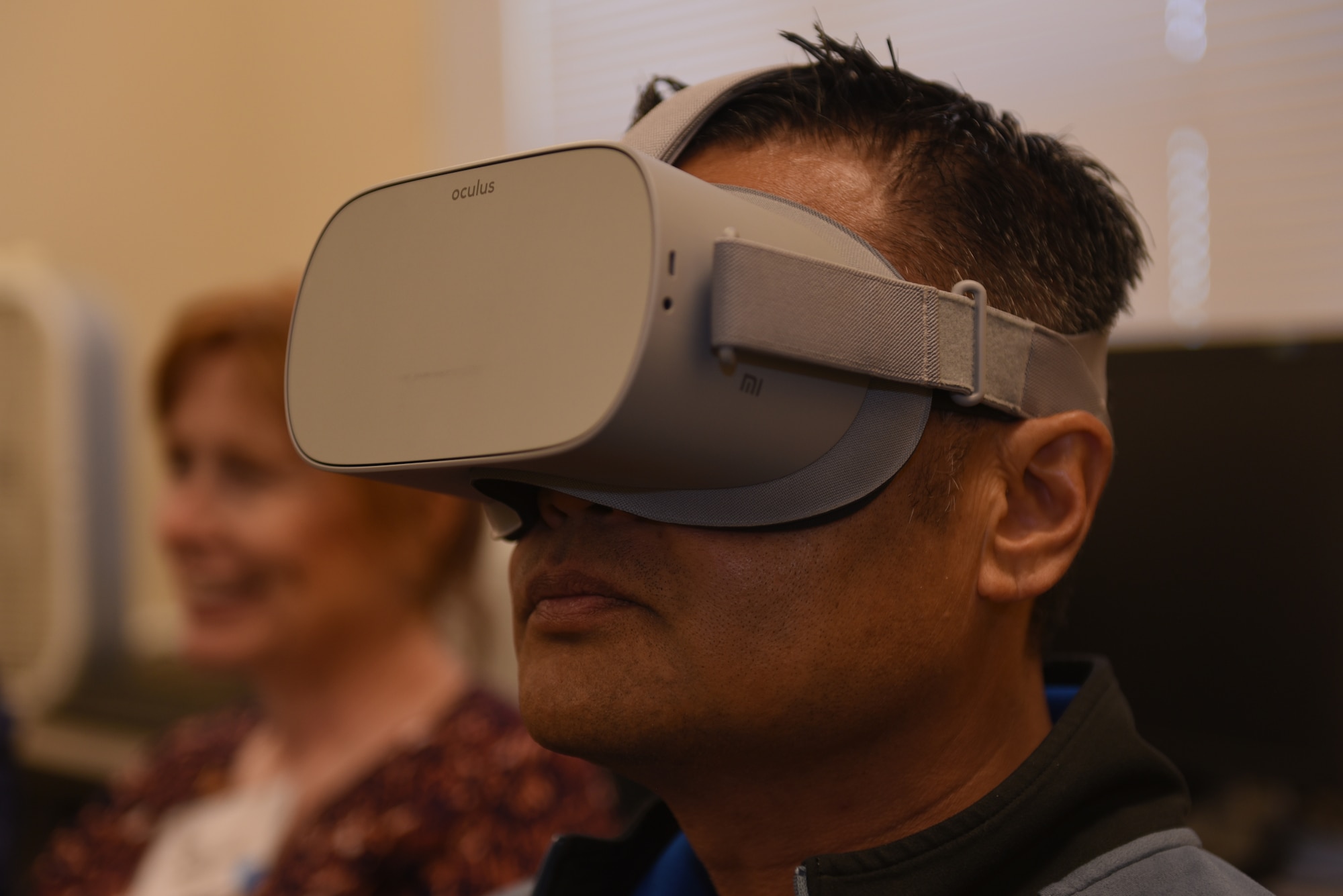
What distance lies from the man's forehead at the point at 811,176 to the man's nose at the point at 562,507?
0.78ft

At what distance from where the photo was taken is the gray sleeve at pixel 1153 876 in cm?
69

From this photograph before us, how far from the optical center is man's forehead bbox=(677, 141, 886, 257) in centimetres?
74

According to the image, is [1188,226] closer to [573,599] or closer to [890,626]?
[890,626]

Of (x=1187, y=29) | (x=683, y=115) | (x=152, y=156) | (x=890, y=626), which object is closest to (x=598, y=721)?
(x=890, y=626)

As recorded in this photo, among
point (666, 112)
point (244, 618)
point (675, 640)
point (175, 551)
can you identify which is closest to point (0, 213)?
point (175, 551)

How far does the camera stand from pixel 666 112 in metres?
0.81

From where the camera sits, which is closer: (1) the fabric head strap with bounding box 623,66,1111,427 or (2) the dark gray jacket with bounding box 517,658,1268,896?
(1) the fabric head strap with bounding box 623,66,1111,427

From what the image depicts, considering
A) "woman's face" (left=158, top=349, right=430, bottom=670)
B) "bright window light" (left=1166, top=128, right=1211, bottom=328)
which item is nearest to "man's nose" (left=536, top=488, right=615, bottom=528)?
"woman's face" (left=158, top=349, right=430, bottom=670)

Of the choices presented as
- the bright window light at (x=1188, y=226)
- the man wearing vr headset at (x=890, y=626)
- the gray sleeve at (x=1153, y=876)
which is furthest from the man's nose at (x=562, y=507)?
the bright window light at (x=1188, y=226)

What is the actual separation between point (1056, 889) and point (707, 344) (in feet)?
1.40

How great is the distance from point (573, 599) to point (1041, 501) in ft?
1.16

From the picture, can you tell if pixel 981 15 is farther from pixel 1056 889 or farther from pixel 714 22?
pixel 1056 889

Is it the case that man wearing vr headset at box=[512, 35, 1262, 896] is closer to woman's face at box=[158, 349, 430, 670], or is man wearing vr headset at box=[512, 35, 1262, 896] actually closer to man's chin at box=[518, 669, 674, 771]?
man's chin at box=[518, 669, 674, 771]

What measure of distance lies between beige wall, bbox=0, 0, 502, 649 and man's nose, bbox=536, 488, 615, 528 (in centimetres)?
186
